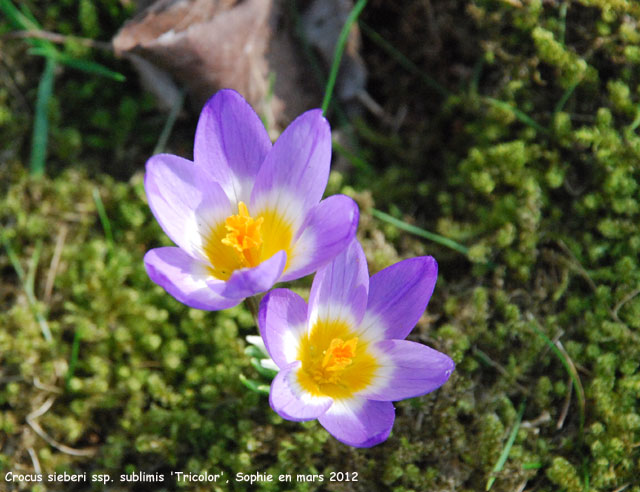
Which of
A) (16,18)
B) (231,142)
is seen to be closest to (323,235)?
(231,142)

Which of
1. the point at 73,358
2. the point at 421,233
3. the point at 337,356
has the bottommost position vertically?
the point at 73,358

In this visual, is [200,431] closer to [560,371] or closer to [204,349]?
[204,349]

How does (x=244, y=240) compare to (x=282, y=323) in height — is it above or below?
above

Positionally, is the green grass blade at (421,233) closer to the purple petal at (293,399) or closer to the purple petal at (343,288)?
the purple petal at (343,288)

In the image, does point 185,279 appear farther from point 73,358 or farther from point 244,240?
point 73,358

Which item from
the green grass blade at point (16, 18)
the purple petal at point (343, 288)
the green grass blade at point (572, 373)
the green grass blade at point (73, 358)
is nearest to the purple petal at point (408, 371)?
the purple petal at point (343, 288)

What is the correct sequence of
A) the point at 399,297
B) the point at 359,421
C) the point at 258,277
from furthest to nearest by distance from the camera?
the point at 399,297, the point at 359,421, the point at 258,277
